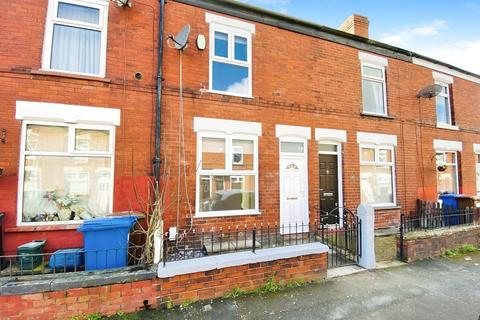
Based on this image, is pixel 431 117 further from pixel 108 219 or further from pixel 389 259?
pixel 108 219

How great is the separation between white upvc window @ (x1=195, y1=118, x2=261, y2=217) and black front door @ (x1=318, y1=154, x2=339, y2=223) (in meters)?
2.24

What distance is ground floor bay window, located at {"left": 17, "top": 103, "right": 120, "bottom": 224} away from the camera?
4.95 metres

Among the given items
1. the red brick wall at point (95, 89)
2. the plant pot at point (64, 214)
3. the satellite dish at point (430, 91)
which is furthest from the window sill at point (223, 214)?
the satellite dish at point (430, 91)

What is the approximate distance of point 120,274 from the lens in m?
3.53

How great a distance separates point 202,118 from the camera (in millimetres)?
6137

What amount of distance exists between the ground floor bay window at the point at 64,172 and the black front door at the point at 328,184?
5.70 metres

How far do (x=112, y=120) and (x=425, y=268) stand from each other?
24.3 feet

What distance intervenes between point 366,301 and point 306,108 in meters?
5.07

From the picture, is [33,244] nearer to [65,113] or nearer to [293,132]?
[65,113]

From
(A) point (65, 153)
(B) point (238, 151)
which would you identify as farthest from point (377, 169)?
(A) point (65, 153)

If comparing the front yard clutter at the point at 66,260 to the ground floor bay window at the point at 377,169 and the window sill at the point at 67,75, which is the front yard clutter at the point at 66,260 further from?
the ground floor bay window at the point at 377,169

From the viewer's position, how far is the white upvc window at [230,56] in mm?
6484

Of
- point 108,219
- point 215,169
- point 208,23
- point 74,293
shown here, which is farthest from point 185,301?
point 208,23

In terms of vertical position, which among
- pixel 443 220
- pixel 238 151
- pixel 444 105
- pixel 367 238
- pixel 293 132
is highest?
pixel 444 105
